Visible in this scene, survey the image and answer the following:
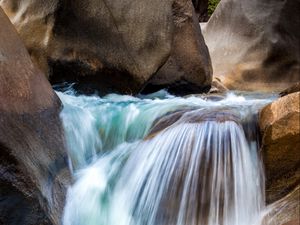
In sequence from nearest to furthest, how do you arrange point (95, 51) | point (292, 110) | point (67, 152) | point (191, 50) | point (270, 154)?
point (292, 110)
point (270, 154)
point (67, 152)
point (95, 51)
point (191, 50)

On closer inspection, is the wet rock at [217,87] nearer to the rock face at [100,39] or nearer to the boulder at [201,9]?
the rock face at [100,39]

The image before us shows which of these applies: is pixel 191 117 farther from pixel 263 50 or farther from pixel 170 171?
pixel 263 50

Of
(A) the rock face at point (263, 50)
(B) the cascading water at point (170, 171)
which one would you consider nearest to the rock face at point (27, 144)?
(B) the cascading water at point (170, 171)

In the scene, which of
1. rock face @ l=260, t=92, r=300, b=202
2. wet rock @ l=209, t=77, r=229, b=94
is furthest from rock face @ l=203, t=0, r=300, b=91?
rock face @ l=260, t=92, r=300, b=202

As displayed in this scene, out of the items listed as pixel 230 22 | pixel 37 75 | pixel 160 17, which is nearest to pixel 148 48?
pixel 160 17

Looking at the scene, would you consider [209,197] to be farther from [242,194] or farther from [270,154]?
[270,154]

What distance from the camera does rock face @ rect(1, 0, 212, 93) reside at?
231 inches

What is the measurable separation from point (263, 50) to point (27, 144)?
6.78m

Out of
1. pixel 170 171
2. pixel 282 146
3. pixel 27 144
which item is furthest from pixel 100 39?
pixel 282 146

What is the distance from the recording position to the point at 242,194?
12.2 ft

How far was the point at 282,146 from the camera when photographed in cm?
361

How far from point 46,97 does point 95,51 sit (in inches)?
69.3

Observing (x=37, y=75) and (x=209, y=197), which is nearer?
(x=209, y=197)

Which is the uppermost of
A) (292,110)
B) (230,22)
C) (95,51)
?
(95,51)
